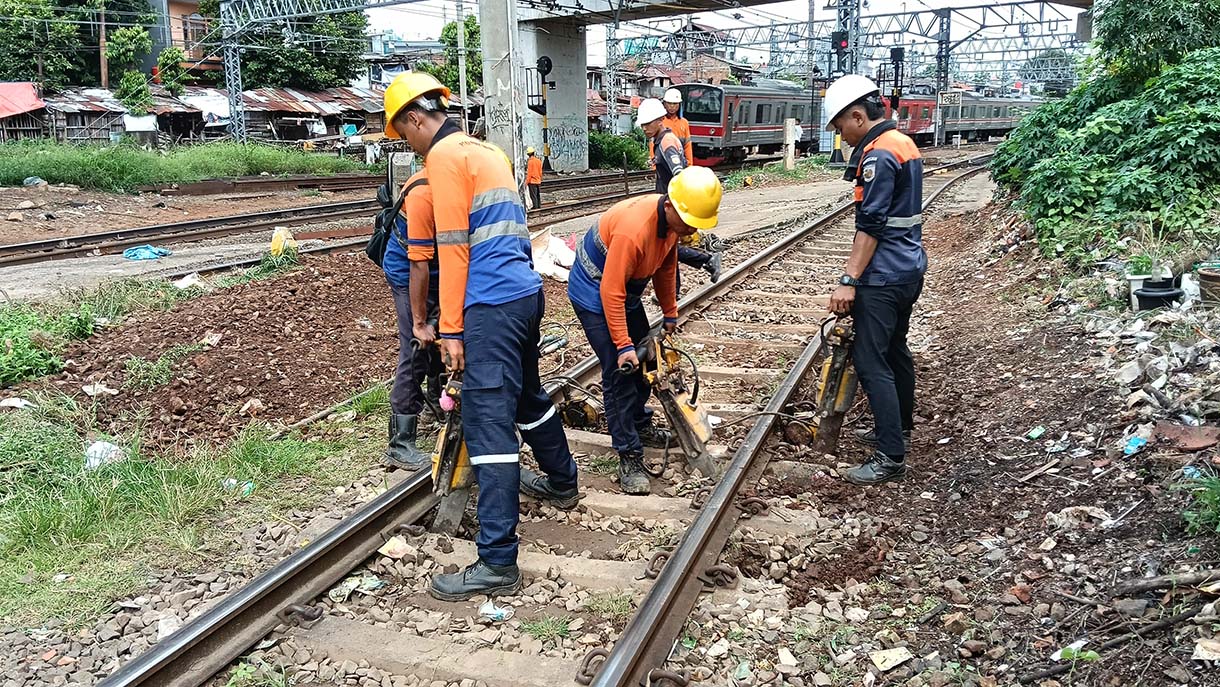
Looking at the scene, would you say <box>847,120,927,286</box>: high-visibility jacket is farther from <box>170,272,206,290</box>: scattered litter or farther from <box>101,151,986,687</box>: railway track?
<box>170,272,206,290</box>: scattered litter

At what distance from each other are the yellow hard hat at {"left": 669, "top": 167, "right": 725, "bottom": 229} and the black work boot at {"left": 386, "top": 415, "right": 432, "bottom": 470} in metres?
2.05

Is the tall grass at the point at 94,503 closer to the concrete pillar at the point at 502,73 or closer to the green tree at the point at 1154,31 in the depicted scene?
the concrete pillar at the point at 502,73

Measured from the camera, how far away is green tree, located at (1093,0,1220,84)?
10.5 meters

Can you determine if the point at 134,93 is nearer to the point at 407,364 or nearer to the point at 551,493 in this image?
the point at 407,364

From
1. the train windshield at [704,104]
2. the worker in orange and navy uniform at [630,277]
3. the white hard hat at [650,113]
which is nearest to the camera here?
the worker in orange and navy uniform at [630,277]

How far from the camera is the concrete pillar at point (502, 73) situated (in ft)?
37.5

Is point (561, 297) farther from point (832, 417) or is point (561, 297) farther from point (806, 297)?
point (832, 417)

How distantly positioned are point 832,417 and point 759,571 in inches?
60.4

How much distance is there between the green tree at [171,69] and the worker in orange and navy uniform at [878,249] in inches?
1440

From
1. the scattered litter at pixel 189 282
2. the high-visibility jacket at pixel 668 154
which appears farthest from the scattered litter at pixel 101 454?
the high-visibility jacket at pixel 668 154

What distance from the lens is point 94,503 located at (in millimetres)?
4637

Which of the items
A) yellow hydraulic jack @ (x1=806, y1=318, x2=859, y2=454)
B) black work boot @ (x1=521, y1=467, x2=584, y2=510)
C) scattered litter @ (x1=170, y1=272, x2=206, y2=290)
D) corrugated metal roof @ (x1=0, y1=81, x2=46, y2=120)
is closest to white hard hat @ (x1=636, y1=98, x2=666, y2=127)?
yellow hydraulic jack @ (x1=806, y1=318, x2=859, y2=454)

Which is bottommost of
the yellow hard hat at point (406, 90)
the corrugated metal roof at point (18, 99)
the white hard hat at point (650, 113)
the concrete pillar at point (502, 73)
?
the yellow hard hat at point (406, 90)

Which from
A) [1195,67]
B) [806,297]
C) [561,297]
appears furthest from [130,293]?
[1195,67]
